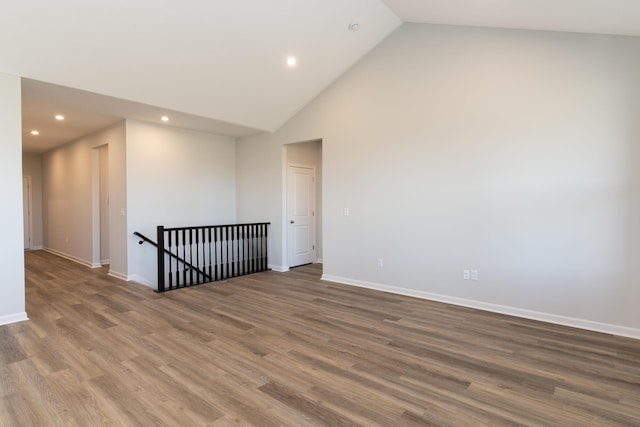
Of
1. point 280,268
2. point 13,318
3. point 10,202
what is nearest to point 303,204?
point 280,268

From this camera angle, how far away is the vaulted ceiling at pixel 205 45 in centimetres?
309

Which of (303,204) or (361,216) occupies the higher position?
(303,204)

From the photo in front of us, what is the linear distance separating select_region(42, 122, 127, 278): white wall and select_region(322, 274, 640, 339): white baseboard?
4.13 meters

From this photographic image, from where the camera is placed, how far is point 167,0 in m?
3.22

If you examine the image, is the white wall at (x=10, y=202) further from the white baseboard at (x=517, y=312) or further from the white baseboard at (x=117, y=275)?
the white baseboard at (x=517, y=312)

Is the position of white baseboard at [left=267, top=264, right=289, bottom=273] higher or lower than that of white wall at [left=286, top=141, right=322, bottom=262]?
lower

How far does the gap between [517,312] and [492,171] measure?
1.63 m

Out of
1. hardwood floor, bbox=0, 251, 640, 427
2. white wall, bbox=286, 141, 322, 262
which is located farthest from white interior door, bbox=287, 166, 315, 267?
hardwood floor, bbox=0, 251, 640, 427

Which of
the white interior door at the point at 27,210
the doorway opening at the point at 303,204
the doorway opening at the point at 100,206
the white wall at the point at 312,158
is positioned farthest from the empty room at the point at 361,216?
the white interior door at the point at 27,210

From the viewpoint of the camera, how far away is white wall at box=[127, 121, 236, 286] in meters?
5.56

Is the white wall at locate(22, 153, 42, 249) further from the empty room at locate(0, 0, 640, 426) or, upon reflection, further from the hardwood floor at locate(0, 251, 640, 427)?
the hardwood floor at locate(0, 251, 640, 427)

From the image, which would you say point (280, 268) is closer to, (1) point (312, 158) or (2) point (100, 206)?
(1) point (312, 158)

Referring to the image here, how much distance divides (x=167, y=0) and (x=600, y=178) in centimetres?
454

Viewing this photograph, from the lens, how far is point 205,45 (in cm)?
391
